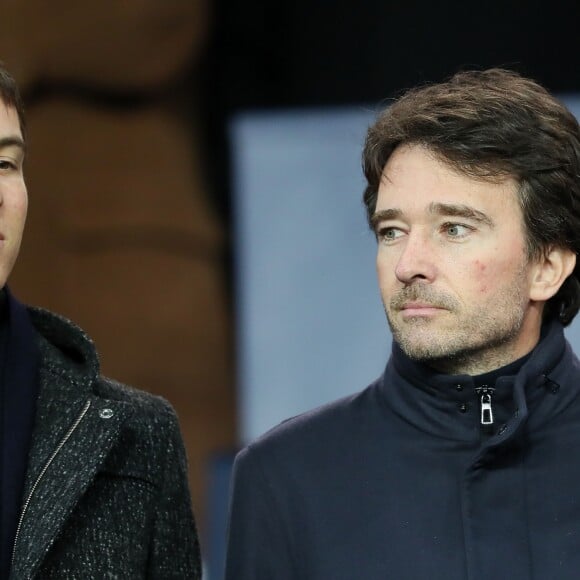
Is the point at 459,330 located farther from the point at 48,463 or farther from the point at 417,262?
the point at 48,463

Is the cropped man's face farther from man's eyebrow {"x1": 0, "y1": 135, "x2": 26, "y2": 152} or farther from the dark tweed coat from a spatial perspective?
the dark tweed coat

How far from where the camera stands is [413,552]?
2625 mm

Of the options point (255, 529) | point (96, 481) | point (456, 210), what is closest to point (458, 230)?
point (456, 210)

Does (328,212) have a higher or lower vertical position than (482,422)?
higher

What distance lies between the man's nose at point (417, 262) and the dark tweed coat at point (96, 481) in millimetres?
530

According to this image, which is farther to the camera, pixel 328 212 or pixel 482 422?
pixel 328 212

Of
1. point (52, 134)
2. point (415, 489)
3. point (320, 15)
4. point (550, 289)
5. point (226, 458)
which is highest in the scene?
point (320, 15)

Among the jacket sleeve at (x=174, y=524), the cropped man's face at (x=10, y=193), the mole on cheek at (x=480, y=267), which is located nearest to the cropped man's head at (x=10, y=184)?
the cropped man's face at (x=10, y=193)

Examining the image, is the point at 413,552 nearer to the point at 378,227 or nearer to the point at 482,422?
the point at 482,422

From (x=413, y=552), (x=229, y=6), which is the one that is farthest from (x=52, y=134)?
(x=413, y=552)

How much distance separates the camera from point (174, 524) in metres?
2.78

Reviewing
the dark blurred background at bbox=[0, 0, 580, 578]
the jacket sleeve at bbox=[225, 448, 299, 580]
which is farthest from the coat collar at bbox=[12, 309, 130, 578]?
the dark blurred background at bbox=[0, 0, 580, 578]

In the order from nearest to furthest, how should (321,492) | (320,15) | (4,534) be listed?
(4,534) → (321,492) → (320,15)

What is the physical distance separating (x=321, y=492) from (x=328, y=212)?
2.34 metres
